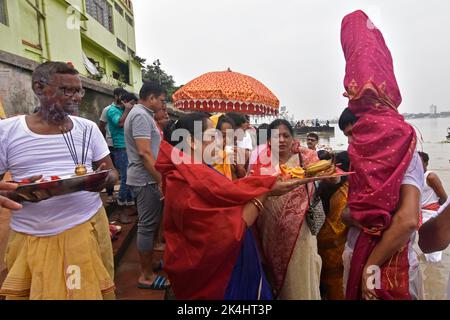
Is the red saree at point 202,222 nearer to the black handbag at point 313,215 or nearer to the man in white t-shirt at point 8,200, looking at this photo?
the black handbag at point 313,215

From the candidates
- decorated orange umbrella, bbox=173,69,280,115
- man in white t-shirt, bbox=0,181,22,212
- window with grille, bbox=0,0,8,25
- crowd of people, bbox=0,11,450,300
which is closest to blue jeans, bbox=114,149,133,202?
decorated orange umbrella, bbox=173,69,280,115

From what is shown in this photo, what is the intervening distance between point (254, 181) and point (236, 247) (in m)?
0.42

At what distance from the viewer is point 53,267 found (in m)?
1.67

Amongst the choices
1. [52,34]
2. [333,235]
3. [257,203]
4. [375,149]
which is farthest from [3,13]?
[375,149]

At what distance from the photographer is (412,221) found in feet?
4.53

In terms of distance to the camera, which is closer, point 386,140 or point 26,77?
point 386,140

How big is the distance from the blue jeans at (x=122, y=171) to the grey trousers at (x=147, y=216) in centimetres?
175

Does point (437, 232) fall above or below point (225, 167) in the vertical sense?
below

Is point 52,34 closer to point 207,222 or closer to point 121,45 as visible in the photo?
point 207,222

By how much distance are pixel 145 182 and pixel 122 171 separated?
188 centimetres

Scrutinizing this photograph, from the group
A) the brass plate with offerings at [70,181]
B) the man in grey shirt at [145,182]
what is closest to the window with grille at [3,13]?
the man in grey shirt at [145,182]

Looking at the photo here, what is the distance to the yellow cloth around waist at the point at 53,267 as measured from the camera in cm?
163
